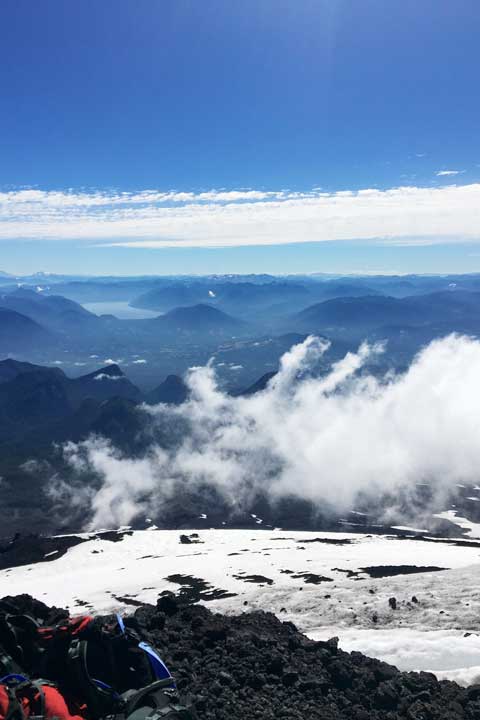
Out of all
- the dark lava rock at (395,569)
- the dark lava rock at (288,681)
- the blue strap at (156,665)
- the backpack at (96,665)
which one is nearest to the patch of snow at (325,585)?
the dark lava rock at (395,569)

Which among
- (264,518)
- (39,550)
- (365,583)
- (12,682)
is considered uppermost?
(12,682)

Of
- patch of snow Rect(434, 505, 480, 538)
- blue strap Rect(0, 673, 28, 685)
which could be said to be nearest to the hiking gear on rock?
blue strap Rect(0, 673, 28, 685)

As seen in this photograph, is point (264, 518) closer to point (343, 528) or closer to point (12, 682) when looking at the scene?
point (343, 528)

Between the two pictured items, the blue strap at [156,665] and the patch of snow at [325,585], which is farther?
the patch of snow at [325,585]

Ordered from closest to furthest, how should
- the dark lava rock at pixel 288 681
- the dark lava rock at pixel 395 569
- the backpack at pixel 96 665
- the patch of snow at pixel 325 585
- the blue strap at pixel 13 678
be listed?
the blue strap at pixel 13 678 → the backpack at pixel 96 665 → the dark lava rock at pixel 288 681 → the patch of snow at pixel 325 585 → the dark lava rock at pixel 395 569

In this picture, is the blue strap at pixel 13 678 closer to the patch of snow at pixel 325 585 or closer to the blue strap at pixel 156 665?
the blue strap at pixel 156 665

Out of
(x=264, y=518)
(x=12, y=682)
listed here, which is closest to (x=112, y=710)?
(x=12, y=682)

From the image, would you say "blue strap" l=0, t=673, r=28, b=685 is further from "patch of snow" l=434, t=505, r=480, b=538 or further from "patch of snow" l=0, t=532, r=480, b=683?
"patch of snow" l=434, t=505, r=480, b=538
